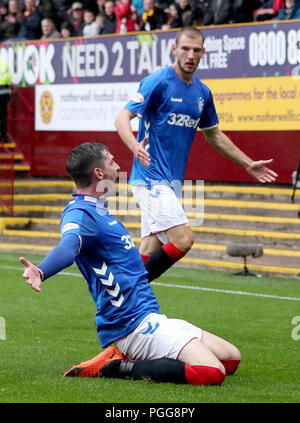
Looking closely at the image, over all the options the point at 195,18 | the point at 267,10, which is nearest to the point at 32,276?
the point at 267,10

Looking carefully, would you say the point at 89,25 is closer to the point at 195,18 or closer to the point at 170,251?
the point at 195,18

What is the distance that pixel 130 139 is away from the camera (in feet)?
22.6

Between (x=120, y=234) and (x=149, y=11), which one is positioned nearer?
(x=120, y=234)

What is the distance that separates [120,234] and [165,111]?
2171 millimetres

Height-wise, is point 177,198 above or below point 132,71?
below

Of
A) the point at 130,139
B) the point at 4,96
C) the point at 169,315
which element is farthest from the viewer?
the point at 4,96

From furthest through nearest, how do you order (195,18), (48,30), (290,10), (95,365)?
(48,30) < (195,18) < (290,10) < (95,365)

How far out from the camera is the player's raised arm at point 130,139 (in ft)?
21.6

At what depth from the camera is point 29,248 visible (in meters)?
16.1

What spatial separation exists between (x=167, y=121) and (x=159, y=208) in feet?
2.45

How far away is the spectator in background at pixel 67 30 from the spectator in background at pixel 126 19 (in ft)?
5.40

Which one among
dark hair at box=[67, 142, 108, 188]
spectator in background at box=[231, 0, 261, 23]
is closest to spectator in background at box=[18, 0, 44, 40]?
spectator in background at box=[231, 0, 261, 23]

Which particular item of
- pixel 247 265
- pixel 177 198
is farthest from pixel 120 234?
pixel 247 265
